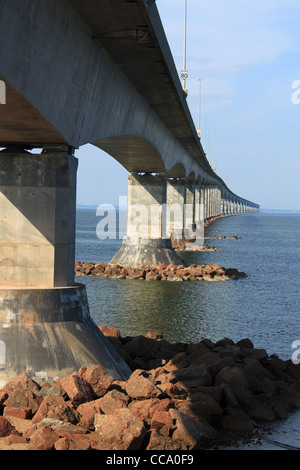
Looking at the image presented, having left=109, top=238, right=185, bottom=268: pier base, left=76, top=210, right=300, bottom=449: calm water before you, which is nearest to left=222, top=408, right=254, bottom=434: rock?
left=76, top=210, right=300, bottom=449: calm water

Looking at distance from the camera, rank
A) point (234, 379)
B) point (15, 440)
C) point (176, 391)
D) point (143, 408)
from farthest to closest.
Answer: point (234, 379) < point (176, 391) < point (143, 408) < point (15, 440)

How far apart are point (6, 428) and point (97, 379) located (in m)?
2.00

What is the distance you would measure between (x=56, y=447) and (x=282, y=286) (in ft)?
72.0

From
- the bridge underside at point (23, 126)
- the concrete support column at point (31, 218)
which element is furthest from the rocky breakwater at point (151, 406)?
the bridge underside at point (23, 126)

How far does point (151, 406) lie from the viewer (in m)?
9.73

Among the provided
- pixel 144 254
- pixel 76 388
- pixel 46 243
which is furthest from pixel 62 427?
pixel 144 254

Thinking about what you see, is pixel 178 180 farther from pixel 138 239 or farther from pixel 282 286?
pixel 282 286

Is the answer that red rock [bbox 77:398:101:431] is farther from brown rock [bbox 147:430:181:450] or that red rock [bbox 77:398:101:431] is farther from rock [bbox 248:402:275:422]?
rock [bbox 248:402:275:422]

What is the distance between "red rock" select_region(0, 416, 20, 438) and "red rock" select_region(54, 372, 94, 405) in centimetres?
121

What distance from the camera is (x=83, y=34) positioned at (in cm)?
1280

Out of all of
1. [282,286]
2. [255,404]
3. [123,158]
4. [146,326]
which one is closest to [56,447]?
[255,404]

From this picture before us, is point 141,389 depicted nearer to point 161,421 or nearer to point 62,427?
point 161,421

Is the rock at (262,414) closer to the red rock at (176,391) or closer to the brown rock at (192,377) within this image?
the brown rock at (192,377)

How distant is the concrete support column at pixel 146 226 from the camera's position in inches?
1367
